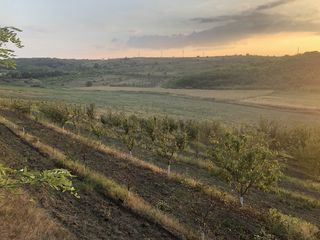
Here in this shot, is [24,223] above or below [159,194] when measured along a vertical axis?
above

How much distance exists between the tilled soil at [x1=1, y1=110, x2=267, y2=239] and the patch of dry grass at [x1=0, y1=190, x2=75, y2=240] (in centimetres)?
714

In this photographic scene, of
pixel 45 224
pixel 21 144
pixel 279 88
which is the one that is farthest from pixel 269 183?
pixel 279 88

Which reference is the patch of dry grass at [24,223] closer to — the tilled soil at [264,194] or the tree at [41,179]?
the tree at [41,179]

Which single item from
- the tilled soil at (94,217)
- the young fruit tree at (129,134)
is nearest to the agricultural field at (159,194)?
the tilled soil at (94,217)

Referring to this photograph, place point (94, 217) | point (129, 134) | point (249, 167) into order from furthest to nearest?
point (129, 134)
point (249, 167)
point (94, 217)

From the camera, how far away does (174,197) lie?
2220cm

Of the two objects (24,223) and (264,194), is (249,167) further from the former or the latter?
(24,223)

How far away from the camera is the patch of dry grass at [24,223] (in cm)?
1146

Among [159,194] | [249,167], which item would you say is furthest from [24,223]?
[249,167]

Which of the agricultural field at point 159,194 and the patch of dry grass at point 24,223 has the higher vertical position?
the patch of dry grass at point 24,223

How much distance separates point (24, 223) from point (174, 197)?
10861 mm

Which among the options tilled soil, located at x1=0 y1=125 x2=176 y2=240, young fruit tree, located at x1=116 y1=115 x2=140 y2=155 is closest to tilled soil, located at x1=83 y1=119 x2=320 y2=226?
young fruit tree, located at x1=116 y1=115 x2=140 y2=155

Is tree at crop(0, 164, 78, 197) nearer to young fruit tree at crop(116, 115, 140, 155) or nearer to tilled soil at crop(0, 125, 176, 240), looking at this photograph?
tilled soil at crop(0, 125, 176, 240)

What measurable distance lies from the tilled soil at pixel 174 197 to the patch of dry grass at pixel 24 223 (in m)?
7.14
